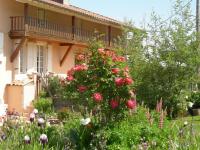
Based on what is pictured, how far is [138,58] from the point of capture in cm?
1886

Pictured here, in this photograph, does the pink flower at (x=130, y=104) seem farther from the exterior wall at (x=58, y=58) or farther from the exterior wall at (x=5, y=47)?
the exterior wall at (x=58, y=58)

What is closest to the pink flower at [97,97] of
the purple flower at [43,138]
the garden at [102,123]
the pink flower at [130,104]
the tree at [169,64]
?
the garden at [102,123]

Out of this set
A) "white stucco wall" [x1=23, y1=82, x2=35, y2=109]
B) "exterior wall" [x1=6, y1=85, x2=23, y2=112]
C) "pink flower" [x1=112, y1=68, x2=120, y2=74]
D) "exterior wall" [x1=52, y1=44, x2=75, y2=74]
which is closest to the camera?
"pink flower" [x1=112, y1=68, x2=120, y2=74]

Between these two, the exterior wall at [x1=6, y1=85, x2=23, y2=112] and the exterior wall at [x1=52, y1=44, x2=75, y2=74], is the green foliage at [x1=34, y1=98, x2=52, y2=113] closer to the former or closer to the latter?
the exterior wall at [x1=6, y1=85, x2=23, y2=112]

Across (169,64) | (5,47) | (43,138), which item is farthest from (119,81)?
(5,47)

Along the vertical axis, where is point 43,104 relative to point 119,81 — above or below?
below

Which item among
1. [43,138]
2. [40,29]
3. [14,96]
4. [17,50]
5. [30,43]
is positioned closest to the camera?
[43,138]

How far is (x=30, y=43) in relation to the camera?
25.4 metres

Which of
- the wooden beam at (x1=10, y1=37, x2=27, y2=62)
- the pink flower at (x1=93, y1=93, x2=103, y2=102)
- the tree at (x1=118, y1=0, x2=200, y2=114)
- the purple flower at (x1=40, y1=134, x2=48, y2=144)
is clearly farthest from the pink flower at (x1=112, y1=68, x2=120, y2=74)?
the wooden beam at (x1=10, y1=37, x2=27, y2=62)

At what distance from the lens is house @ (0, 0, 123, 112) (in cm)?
2319

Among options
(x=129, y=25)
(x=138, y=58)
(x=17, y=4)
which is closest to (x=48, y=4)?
(x=17, y=4)

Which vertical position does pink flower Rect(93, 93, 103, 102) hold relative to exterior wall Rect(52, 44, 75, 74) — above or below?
below

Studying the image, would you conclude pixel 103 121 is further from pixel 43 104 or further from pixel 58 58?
pixel 58 58

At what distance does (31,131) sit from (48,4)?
57.8ft
